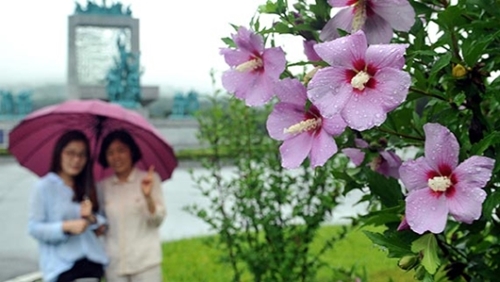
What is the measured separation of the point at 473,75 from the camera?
992mm

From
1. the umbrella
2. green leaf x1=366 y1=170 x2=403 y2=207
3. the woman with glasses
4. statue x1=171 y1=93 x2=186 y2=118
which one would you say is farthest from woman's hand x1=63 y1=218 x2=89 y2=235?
statue x1=171 y1=93 x2=186 y2=118

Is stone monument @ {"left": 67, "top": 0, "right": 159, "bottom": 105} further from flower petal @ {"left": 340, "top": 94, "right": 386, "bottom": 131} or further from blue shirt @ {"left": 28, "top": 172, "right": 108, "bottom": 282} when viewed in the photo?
flower petal @ {"left": 340, "top": 94, "right": 386, "bottom": 131}

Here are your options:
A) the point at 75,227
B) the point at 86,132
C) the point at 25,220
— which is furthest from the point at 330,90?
the point at 25,220

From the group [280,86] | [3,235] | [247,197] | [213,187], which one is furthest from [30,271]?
[280,86]

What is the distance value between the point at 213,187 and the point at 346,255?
275 cm

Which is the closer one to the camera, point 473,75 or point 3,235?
point 473,75

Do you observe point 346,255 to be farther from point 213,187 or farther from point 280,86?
point 280,86

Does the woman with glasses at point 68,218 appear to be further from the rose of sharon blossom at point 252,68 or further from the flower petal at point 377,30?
the flower petal at point 377,30

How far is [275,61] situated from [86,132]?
317 cm

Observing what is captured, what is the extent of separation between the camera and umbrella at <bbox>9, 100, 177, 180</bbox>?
154 inches

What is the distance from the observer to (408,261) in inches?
36.5

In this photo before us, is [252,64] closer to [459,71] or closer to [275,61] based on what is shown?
[275,61]

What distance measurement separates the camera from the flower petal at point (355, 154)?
1.17 meters

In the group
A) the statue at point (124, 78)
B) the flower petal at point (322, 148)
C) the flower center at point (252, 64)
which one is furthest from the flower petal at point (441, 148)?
the statue at point (124, 78)
